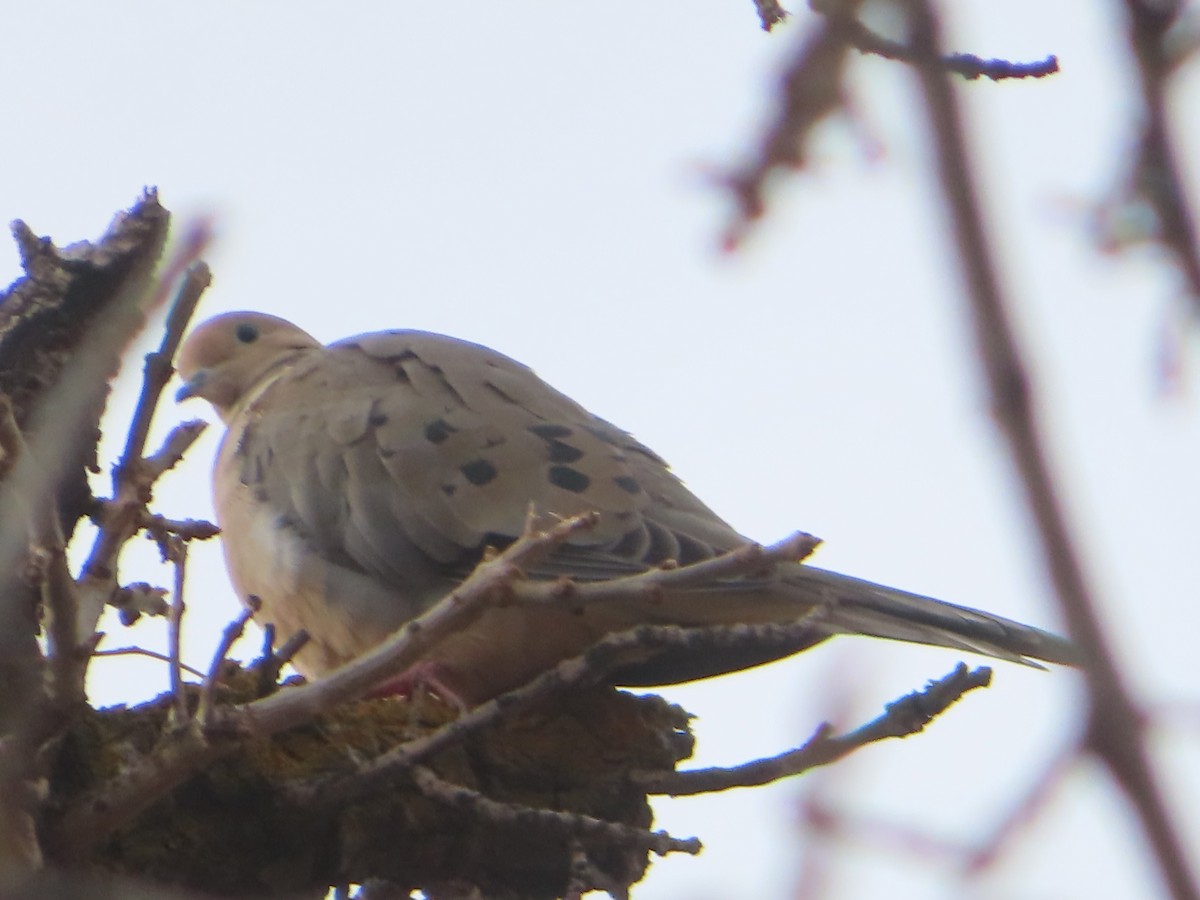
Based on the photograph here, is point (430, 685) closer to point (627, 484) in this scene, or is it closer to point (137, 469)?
point (627, 484)

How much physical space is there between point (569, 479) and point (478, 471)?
20 centimetres

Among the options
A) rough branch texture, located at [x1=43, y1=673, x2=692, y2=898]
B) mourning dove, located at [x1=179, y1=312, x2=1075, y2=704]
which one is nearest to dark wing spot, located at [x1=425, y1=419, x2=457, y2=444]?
mourning dove, located at [x1=179, y1=312, x2=1075, y2=704]

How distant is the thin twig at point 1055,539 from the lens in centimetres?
52

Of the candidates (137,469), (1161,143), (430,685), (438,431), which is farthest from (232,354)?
(1161,143)

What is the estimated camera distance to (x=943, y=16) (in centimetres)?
57

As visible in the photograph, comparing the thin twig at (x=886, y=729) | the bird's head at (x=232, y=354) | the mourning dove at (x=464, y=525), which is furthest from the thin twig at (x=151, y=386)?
the bird's head at (x=232, y=354)

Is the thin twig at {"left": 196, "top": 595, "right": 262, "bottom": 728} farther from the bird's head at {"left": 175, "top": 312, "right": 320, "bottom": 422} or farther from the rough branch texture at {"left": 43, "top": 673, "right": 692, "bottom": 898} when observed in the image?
the bird's head at {"left": 175, "top": 312, "right": 320, "bottom": 422}

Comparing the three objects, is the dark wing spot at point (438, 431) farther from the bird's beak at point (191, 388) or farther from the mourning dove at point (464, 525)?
the bird's beak at point (191, 388)

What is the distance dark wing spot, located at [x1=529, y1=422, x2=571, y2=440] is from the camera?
12.2 feet

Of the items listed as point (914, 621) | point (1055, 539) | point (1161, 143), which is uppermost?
point (914, 621)

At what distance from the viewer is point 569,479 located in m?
3.53

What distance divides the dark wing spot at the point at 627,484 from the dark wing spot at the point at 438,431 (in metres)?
0.39

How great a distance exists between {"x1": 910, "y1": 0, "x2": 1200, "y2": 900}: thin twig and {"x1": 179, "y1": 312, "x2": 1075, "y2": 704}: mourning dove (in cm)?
225

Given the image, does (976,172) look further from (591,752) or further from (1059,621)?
(591,752)
